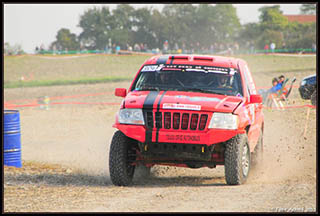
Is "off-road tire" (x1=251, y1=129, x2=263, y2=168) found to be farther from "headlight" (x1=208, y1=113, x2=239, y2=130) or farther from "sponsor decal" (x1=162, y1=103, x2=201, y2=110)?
"sponsor decal" (x1=162, y1=103, x2=201, y2=110)

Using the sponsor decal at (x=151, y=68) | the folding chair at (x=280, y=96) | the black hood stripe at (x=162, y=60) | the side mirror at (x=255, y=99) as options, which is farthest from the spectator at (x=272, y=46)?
the side mirror at (x=255, y=99)

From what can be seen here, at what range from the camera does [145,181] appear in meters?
9.05

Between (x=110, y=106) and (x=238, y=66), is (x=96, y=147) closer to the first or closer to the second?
(x=238, y=66)

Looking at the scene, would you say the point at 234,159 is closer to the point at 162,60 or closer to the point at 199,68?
the point at 199,68

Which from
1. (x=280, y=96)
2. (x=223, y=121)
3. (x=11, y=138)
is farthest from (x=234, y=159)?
(x=280, y=96)

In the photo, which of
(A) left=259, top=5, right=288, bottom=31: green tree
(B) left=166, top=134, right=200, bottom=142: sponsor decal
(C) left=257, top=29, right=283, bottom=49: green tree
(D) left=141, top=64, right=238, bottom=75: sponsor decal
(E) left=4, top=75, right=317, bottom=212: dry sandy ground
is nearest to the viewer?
(E) left=4, top=75, right=317, bottom=212: dry sandy ground

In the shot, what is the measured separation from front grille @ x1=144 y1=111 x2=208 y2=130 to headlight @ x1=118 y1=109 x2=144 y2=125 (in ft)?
0.63

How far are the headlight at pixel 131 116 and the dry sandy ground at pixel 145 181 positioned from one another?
3.02ft

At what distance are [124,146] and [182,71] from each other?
1610mm

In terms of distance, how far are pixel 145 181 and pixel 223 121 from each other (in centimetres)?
186

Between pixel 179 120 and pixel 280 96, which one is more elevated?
pixel 179 120

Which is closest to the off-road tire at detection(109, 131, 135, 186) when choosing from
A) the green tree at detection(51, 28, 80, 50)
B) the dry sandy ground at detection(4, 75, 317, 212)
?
the dry sandy ground at detection(4, 75, 317, 212)

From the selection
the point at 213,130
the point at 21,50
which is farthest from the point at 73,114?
the point at 21,50

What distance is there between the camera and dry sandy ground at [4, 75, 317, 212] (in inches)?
266
